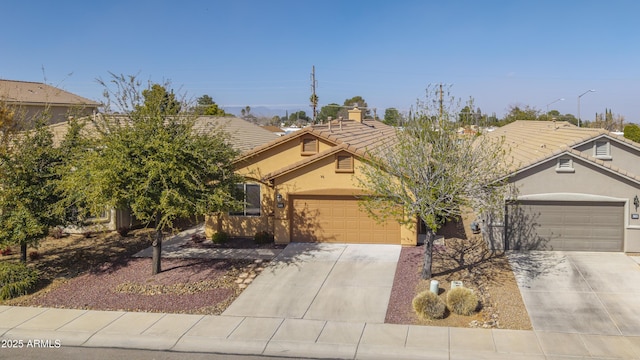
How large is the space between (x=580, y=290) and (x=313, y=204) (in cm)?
967

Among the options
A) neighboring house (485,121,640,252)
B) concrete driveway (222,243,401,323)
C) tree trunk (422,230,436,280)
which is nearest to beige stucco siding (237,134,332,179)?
concrete driveway (222,243,401,323)

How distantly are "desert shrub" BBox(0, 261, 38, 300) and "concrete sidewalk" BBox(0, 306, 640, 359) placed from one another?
5.51 feet

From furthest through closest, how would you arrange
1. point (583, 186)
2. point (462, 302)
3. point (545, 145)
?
point (545, 145) → point (583, 186) → point (462, 302)

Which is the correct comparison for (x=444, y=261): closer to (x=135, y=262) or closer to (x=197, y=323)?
(x=197, y=323)

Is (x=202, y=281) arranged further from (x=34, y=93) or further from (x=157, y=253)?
(x=34, y=93)

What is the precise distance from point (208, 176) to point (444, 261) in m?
8.19

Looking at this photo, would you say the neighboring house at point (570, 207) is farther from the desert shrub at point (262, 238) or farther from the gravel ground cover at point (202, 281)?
the desert shrub at point (262, 238)

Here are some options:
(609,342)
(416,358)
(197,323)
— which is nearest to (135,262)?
(197,323)

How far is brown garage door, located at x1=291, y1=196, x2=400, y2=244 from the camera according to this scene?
19.9 meters

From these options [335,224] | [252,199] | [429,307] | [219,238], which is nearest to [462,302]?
[429,307]

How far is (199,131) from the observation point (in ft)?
58.0

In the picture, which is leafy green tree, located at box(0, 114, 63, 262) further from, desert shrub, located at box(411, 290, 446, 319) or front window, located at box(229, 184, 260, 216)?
desert shrub, located at box(411, 290, 446, 319)

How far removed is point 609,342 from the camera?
37.4ft

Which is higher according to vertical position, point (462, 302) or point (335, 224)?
point (335, 224)
